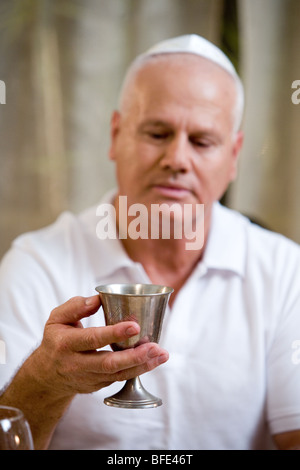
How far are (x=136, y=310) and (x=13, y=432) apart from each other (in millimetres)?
188

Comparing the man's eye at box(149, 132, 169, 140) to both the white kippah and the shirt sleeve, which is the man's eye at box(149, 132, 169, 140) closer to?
the white kippah

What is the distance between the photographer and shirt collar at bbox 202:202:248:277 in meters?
1.28

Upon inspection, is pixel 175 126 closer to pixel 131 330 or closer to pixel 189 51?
pixel 189 51

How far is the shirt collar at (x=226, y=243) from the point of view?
1.28 metres

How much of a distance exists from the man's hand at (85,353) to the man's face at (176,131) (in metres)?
0.46

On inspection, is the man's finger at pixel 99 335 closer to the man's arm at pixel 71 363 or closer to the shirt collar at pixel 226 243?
the man's arm at pixel 71 363

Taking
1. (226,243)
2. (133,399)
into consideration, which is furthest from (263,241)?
(133,399)

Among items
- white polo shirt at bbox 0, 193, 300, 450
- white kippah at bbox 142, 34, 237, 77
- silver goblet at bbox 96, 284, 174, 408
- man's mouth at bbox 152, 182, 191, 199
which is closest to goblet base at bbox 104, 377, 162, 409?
silver goblet at bbox 96, 284, 174, 408

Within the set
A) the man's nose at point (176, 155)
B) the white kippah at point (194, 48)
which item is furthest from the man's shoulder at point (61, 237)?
the white kippah at point (194, 48)

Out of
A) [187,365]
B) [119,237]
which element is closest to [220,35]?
[119,237]

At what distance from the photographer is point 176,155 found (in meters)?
1.17

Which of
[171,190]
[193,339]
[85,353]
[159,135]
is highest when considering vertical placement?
[159,135]

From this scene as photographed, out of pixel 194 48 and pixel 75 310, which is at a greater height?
pixel 194 48

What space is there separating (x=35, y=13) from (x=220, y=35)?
0.43m
